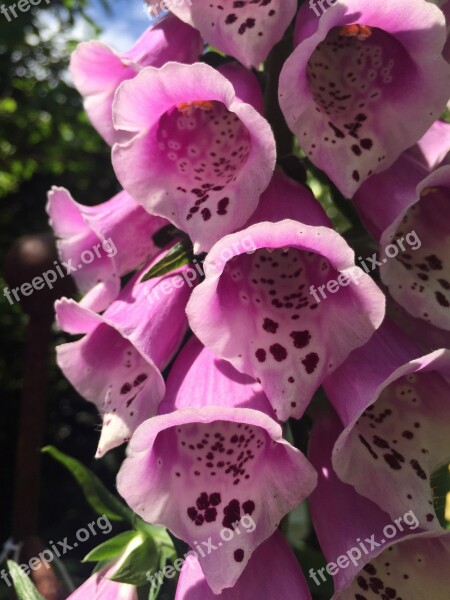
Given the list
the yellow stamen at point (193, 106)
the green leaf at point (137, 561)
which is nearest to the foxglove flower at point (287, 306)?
the yellow stamen at point (193, 106)

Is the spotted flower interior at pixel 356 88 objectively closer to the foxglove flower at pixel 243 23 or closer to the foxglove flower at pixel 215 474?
the foxglove flower at pixel 243 23

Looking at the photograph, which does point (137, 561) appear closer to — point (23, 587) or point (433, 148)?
point (23, 587)

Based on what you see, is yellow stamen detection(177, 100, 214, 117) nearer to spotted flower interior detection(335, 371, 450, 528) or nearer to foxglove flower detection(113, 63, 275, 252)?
foxglove flower detection(113, 63, 275, 252)

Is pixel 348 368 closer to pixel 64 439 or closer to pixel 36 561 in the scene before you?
pixel 36 561

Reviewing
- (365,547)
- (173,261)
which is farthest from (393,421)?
(173,261)

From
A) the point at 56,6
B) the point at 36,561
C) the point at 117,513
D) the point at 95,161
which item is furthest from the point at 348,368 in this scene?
the point at 95,161

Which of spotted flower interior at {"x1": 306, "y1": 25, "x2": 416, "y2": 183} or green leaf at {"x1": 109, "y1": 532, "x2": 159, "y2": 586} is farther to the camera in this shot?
green leaf at {"x1": 109, "y1": 532, "x2": 159, "y2": 586}

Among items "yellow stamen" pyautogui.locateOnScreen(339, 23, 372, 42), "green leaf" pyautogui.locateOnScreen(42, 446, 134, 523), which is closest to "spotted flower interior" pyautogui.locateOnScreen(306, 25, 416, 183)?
"yellow stamen" pyautogui.locateOnScreen(339, 23, 372, 42)
